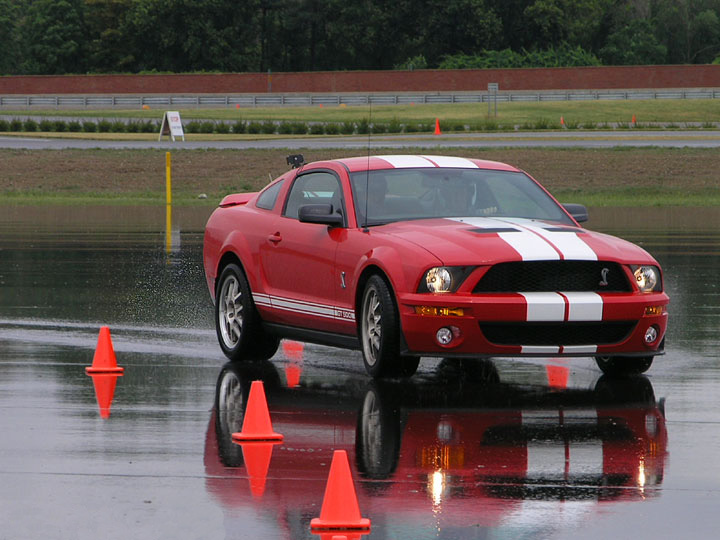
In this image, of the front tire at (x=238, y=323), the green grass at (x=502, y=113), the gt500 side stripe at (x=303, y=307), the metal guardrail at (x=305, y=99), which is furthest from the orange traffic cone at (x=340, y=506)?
the metal guardrail at (x=305, y=99)

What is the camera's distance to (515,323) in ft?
30.1

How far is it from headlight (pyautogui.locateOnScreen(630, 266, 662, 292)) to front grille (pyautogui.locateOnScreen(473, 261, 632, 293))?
0.20 meters

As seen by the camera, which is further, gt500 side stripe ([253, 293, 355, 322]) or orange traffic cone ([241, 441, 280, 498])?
gt500 side stripe ([253, 293, 355, 322])

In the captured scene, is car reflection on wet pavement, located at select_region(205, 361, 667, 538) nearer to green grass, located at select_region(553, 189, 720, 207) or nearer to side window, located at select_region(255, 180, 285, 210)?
side window, located at select_region(255, 180, 285, 210)

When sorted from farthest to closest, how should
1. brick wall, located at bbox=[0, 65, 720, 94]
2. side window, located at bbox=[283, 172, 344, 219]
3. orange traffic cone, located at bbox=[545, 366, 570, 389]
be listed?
brick wall, located at bbox=[0, 65, 720, 94]
side window, located at bbox=[283, 172, 344, 219]
orange traffic cone, located at bbox=[545, 366, 570, 389]

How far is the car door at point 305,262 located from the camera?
1030cm

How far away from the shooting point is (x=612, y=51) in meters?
94.1

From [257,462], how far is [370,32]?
91.5 m

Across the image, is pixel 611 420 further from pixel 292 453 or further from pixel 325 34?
pixel 325 34

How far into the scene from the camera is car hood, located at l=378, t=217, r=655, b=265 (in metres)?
9.29

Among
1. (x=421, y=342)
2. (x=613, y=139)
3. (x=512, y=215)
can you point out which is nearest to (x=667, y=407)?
(x=421, y=342)

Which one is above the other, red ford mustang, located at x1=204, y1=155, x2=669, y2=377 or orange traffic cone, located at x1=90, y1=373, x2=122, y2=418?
red ford mustang, located at x1=204, y1=155, x2=669, y2=377

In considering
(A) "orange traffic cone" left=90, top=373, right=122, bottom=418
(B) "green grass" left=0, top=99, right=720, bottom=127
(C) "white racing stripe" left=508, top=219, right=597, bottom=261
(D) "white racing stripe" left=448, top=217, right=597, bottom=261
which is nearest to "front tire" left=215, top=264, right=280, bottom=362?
(A) "orange traffic cone" left=90, top=373, right=122, bottom=418

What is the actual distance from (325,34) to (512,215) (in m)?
93.7
